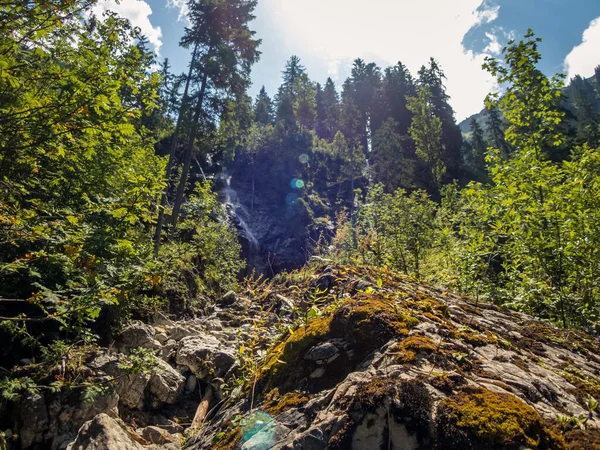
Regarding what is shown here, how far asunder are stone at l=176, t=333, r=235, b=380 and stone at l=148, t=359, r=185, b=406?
0.29 metres

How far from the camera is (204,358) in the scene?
5.08 metres

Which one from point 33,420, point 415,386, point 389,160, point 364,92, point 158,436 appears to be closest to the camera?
point 415,386

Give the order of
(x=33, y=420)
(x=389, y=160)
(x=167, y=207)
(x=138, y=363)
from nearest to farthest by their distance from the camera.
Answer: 1. (x=33, y=420)
2. (x=138, y=363)
3. (x=167, y=207)
4. (x=389, y=160)

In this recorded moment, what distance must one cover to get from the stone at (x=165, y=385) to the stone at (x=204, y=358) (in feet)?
0.97

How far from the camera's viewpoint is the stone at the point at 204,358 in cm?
488

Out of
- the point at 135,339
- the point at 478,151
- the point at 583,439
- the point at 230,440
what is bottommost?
the point at 583,439

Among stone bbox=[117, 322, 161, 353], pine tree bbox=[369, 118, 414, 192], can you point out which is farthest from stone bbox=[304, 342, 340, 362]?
pine tree bbox=[369, 118, 414, 192]

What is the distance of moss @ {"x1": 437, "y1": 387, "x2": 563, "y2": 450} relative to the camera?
1.65m

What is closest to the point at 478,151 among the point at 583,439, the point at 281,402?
the point at 583,439

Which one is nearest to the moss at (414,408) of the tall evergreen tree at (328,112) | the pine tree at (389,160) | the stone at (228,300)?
the stone at (228,300)

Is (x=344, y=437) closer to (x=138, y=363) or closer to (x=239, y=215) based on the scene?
(x=138, y=363)

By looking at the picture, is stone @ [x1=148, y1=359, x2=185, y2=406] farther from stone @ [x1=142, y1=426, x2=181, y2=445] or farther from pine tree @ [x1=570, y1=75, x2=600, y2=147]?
pine tree @ [x1=570, y1=75, x2=600, y2=147]

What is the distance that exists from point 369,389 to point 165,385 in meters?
3.67

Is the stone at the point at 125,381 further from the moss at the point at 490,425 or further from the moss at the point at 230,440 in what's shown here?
the moss at the point at 490,425
